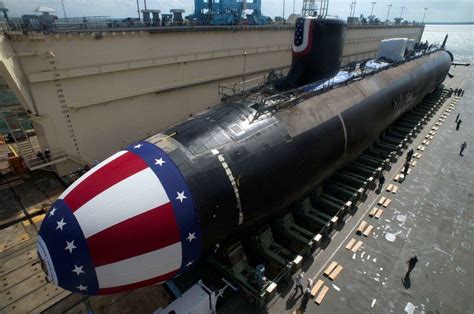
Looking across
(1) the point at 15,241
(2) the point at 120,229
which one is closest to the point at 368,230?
(2) the point at 120,229

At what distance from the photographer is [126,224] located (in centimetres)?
711

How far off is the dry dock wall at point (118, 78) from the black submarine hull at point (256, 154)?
37.2 feet

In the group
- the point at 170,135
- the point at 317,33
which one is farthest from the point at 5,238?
the point at 317,33

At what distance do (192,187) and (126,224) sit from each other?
2.00 m

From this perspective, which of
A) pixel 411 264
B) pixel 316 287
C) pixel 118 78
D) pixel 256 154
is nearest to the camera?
pixel 256 154

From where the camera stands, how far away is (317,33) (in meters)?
14.3

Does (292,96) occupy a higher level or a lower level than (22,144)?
higher

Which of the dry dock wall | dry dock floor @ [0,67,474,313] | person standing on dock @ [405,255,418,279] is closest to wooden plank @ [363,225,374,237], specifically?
dry dock floor @ [0,67,474,313]

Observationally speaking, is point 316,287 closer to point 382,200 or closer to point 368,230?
point 368,230

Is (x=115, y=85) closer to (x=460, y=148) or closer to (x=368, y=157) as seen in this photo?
(x=368, y=157)

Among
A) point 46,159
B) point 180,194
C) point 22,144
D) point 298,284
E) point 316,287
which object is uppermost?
point 180,194

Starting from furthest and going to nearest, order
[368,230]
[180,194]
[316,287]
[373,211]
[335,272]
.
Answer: [373,211] → [368,230] → [335,272] → [316,287] → [180,194]

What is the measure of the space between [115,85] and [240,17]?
105 feet

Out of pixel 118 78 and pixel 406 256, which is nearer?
pixel 406 256
